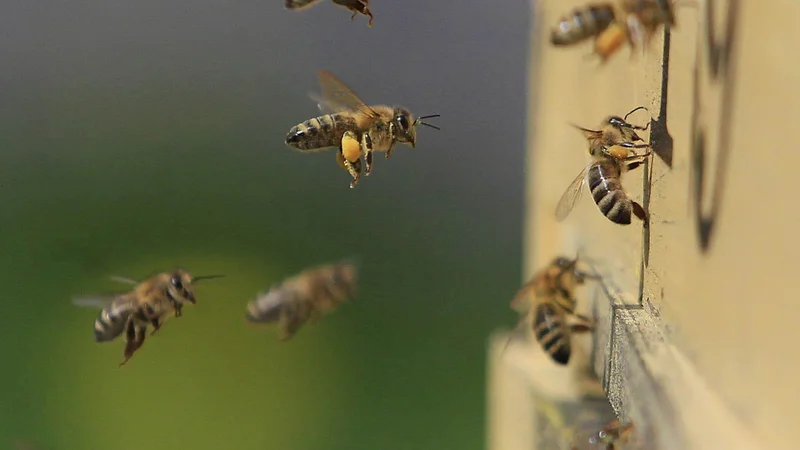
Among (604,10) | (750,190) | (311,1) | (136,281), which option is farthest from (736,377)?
(136,281)

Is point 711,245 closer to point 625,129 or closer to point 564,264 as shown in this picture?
point 625,129

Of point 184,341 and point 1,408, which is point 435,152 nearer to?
point 184,341

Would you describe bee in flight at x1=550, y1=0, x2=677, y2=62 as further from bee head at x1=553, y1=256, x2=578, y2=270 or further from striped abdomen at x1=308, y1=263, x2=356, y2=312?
striped abdomen at x1=308, y1=263, x2=356, y2=312

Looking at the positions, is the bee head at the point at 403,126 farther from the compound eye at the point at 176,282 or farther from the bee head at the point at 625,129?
the compound eye at the point at 176,282

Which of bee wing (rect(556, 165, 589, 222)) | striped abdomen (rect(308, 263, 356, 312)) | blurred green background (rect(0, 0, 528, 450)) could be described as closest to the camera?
bee wing (rect(556, 165, 589, 222))

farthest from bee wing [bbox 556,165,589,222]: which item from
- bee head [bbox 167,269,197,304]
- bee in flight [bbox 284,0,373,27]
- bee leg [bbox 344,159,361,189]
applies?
bee head [bbox 167,269,197,304]

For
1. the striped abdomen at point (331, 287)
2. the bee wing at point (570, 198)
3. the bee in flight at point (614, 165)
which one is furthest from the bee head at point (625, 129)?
the striped abdomen at point (331, 287)
